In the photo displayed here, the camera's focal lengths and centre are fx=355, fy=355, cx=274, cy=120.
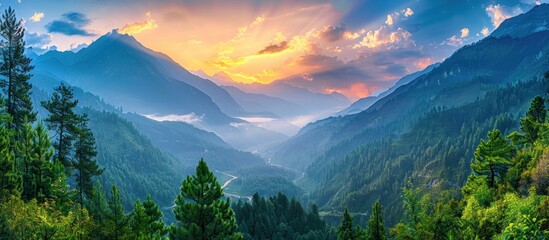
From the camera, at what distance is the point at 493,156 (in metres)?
60.9

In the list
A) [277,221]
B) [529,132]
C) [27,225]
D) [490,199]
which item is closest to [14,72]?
[27,225]

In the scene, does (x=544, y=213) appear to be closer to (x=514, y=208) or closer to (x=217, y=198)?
(x=514, y=208)

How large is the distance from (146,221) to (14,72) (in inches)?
1423

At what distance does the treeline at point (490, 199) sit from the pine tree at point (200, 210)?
22128mm

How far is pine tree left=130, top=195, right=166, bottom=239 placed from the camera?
1768 inches

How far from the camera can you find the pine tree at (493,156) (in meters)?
60.5

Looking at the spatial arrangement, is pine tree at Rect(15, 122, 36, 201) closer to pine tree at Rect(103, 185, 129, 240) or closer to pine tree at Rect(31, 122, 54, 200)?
pine tree at Rect(31, 122, 54, 200)

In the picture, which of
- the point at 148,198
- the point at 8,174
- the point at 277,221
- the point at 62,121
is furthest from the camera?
the point at 277,221

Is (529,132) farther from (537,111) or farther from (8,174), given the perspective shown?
(8,174)

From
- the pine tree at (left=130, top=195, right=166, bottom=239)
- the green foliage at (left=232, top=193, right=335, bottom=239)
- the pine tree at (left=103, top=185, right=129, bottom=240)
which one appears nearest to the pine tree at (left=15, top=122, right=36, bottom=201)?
the pine tree at (left=103, top=185, right=129, bottom=240)

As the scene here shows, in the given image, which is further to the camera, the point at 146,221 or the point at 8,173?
the point at 146,221

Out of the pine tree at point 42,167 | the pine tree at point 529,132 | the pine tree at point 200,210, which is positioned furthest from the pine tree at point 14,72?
the pine tree at point 529,132

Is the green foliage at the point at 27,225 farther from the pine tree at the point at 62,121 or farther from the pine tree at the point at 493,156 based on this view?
the pine tree at the point at 493,156

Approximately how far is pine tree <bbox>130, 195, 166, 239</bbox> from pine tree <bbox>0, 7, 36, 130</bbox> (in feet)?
86.7
